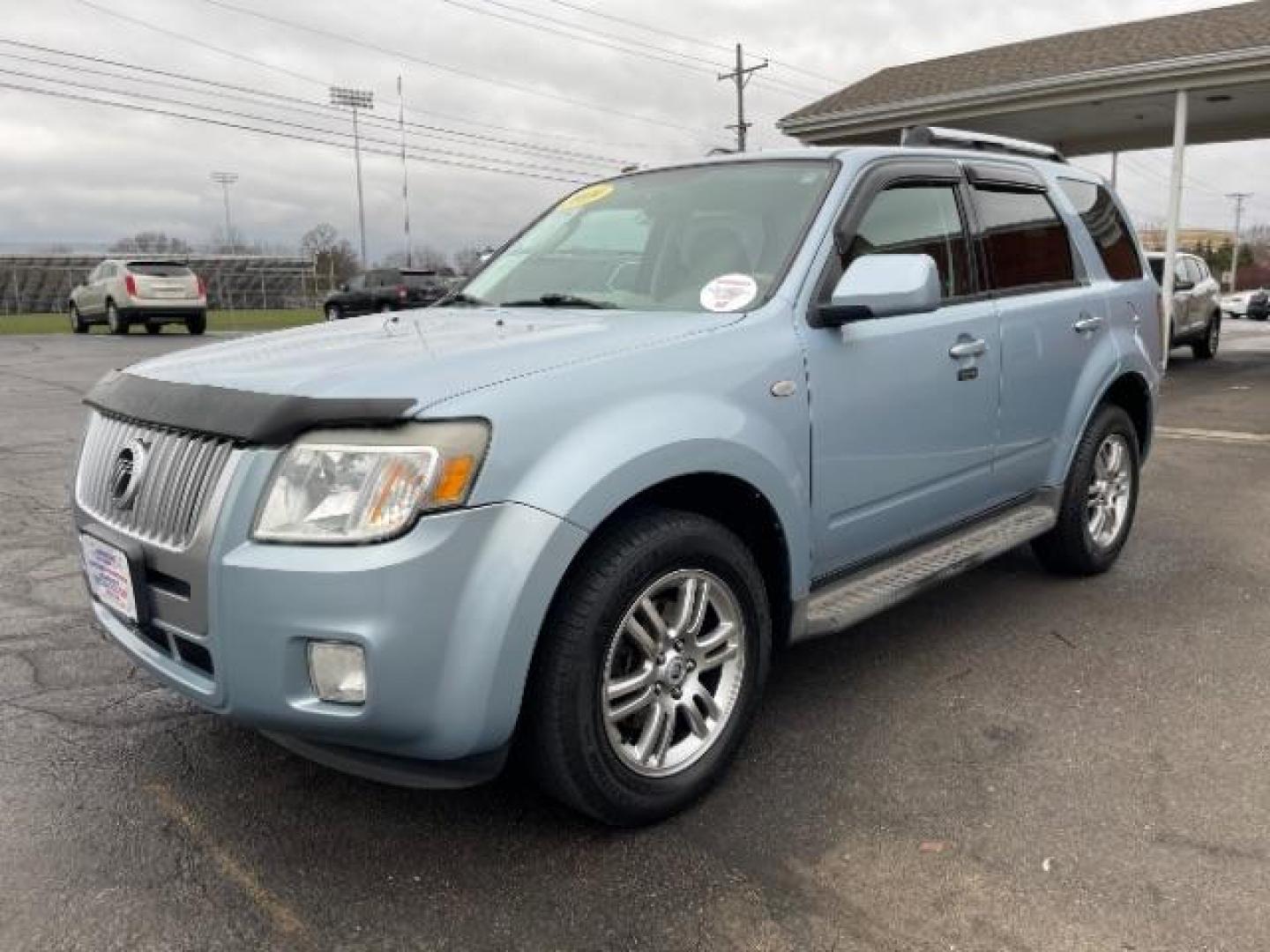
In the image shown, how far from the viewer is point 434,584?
214 cm

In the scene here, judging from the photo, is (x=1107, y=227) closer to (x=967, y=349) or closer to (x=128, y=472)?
(x=967, y=349)

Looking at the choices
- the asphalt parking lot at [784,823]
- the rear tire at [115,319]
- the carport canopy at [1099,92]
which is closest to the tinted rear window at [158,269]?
the rear tire at [115,319]

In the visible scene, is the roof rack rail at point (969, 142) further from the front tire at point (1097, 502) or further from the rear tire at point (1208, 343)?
the rear tire at point (1208, 343)

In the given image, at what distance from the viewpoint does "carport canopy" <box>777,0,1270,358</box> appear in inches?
525

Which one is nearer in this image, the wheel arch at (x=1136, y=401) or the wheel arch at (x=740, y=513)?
the wheel arch at (x=740, y=513)

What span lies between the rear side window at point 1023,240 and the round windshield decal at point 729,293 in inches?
52.7

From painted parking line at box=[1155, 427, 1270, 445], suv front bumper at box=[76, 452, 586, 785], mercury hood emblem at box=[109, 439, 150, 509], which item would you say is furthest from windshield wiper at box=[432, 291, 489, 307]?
painted parking line at box=[1155, 427, 1270, 445]

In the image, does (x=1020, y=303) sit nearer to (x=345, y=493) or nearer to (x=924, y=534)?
(x=924, y=534)

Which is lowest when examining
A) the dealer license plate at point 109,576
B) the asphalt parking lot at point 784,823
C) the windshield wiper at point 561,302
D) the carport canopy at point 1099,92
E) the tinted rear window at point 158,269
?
the asphalt parking lot at point 784,823

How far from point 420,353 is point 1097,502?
349 centimetres

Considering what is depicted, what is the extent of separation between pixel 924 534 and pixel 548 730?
71.4 inches

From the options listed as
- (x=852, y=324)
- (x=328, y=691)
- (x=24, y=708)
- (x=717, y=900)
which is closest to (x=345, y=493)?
(x=328, y=691)

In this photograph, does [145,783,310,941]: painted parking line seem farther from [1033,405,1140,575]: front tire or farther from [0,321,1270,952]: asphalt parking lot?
[1033,405,1140,575]: front tire

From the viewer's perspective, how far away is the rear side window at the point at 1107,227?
4.67m
